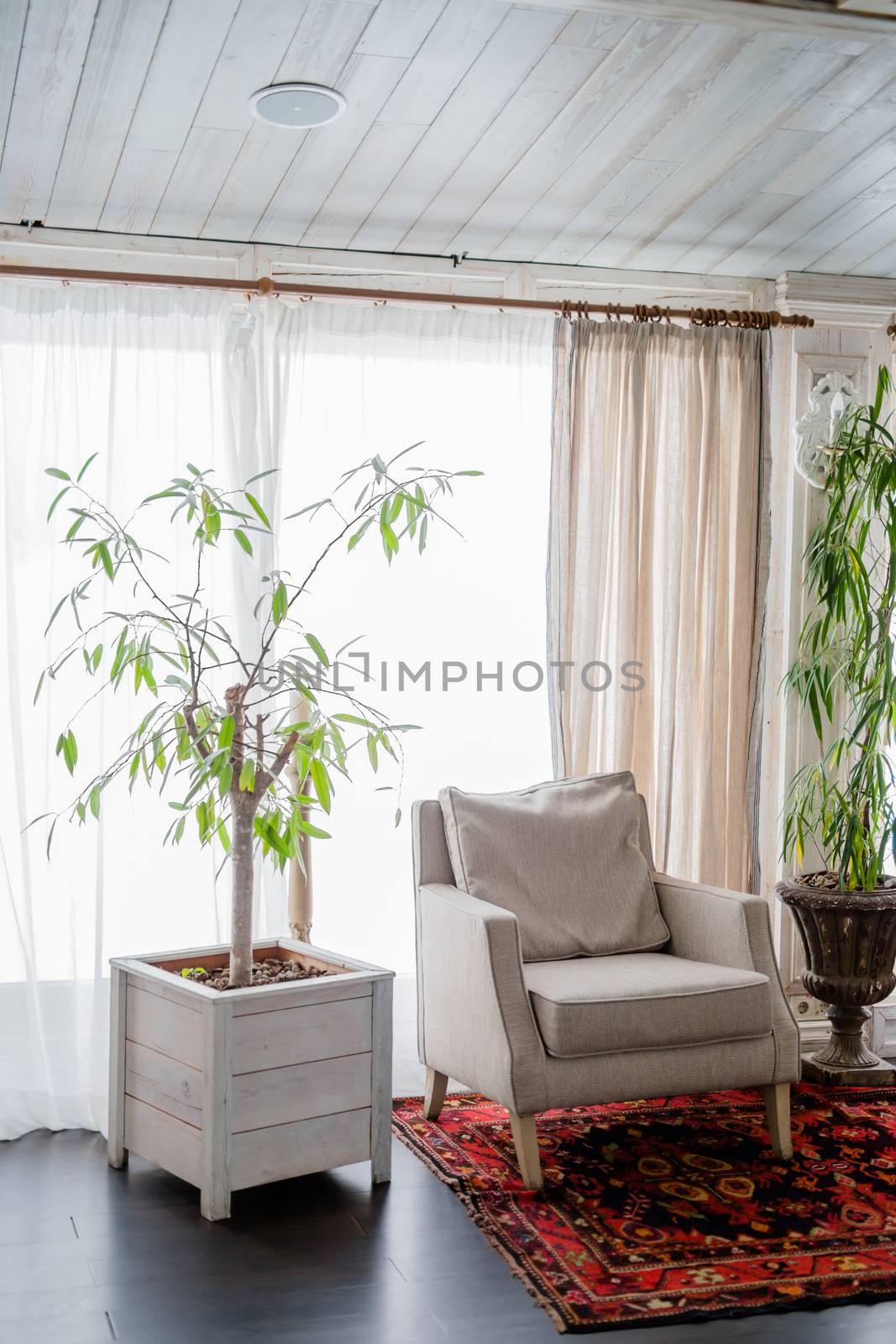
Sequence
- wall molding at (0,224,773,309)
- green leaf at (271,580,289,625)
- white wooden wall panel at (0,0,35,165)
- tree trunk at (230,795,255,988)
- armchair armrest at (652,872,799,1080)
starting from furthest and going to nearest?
wall molding at (0,224,773,309) < armchair armrest at (652,872,799,1080) < tree trunk at (230,795,255,988) < green leaf at (271,580,289,625) < white wooden wall panel at (0,0,35,165)

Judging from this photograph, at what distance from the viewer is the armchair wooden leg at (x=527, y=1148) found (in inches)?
115

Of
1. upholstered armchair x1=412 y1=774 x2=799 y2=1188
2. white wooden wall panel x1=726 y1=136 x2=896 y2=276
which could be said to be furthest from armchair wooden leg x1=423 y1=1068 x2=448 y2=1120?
white wooden wall panel x1=726 y1=136 x2=896 y2=276

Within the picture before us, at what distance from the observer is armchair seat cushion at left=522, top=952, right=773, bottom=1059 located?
9.51 feet

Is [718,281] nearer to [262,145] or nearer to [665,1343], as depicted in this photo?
[262,145]

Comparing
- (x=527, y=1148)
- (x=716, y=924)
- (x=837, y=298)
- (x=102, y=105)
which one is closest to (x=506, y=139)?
(x=102, y=105)

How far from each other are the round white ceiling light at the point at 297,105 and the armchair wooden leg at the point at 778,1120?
2511 mm

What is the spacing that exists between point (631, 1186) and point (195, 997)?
42.6 inches

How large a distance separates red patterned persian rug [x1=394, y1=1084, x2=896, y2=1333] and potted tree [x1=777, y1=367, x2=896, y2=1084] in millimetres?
270

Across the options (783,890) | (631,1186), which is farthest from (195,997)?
(783,890)

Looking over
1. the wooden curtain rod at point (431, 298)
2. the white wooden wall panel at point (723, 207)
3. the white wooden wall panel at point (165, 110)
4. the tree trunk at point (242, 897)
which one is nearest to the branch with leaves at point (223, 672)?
the tree trunk at point (242, 897)

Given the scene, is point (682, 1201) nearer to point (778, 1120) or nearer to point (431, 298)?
point (778, 1120)

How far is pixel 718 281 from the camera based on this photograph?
13.8 feet

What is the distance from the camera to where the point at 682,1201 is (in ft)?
9.45

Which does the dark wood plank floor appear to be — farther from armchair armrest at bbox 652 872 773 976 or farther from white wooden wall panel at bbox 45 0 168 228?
white wooden wall panel at bbox 45 0 168 228
